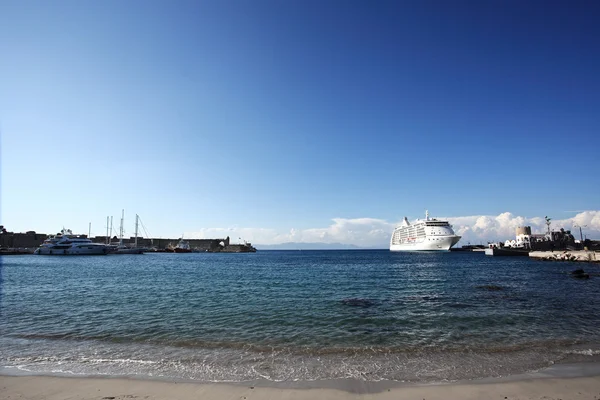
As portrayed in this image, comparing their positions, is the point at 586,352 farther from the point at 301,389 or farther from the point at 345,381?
the point at 301,389

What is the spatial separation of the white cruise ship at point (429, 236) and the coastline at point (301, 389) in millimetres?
121813

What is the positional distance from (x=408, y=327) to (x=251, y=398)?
10.0m

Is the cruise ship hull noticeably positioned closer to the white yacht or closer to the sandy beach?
the sandy beach

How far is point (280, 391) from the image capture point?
8.02 meters

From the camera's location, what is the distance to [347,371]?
9.54 meters

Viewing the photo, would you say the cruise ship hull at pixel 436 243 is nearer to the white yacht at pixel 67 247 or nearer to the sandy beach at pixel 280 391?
the sandy beach at pixel 280 391

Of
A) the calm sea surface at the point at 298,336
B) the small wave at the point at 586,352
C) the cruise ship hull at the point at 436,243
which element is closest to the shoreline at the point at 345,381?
the calm sea surface at the point at 298,336

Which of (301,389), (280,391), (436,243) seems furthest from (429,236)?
(280,391)

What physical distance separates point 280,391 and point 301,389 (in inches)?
22.0

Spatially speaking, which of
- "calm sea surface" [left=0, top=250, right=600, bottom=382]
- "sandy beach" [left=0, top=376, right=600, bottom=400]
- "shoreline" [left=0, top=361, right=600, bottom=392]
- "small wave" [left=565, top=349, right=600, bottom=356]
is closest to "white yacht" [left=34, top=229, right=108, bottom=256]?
"calm sea surface" [left=0, top=250, right=600, bottom=382]

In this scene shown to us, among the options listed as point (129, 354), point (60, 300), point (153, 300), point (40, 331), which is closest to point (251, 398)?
point (129, 354)

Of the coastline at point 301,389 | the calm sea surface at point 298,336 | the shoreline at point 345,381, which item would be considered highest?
the coastline at point 301,389

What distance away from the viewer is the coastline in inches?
303

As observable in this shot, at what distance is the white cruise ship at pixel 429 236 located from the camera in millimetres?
121000
